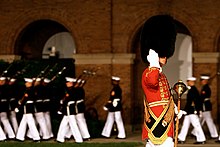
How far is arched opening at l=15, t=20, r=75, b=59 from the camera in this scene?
20562mm

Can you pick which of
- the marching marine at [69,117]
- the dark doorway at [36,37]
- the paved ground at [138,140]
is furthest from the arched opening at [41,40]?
the paved ground at [138,140]

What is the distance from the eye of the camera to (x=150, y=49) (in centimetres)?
823

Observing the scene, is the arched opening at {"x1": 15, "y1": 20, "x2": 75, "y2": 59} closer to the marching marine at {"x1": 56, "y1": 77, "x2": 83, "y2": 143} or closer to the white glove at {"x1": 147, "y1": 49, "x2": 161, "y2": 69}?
the marching marine at {"x1": 56, "y1": 77, "x2": 83, "y2": 143}

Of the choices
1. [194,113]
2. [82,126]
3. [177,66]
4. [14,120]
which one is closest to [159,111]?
[194,113]

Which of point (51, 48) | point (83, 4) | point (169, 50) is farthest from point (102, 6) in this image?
point (169, 50)

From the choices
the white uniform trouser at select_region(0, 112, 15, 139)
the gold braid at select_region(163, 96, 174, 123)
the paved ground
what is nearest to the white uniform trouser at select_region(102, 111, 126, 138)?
the paved ground

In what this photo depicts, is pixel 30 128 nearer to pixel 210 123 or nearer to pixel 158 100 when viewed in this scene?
pixel 210 123

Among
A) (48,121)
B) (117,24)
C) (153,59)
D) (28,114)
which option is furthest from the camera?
(117,24)

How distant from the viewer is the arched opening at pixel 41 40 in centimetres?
2056

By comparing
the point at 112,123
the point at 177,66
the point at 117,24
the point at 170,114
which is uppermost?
the point at 117,24

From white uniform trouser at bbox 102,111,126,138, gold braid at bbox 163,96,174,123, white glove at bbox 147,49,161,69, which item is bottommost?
white uniform trouser at bbox 102,111,126,138

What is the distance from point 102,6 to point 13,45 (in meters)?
3.56

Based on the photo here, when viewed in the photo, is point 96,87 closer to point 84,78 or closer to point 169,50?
point 84,78

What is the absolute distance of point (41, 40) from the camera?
21.6 meters
